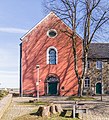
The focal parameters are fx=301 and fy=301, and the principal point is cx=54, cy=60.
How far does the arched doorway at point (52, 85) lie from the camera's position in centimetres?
4656

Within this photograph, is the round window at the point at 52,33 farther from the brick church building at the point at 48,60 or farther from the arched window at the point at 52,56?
the arched window at the point at 52,56

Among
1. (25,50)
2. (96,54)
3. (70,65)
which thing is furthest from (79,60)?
(25,50)

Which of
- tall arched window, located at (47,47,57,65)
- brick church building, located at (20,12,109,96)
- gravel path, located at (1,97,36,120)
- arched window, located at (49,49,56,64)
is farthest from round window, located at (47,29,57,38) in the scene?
gravel path, located at (1,97,36,120)

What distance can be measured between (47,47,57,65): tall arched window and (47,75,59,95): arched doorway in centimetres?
236

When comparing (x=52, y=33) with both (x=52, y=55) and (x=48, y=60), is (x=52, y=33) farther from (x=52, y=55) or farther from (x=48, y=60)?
(x=48, y=60)

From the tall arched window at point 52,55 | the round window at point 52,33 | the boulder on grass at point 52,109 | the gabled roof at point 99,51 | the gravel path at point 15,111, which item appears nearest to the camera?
the gravel path at point 15,111

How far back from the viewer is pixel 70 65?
4678cm

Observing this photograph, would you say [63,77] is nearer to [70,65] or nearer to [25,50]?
[70,65]

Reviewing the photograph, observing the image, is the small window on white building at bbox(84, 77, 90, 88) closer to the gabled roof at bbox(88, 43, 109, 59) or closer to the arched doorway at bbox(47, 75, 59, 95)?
the gabled roof at bbox(88, 43, 109, 59)

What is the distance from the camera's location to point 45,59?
46906 millimetres

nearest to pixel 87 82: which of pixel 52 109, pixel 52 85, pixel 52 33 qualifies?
pixel 52 85

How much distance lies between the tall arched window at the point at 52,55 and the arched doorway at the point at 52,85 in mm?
2360

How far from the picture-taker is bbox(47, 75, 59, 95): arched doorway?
46562 millimetres

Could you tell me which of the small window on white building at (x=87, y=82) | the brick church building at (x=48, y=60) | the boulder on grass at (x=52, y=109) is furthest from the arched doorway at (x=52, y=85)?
the boulder on grass at (x=52, y=109)
